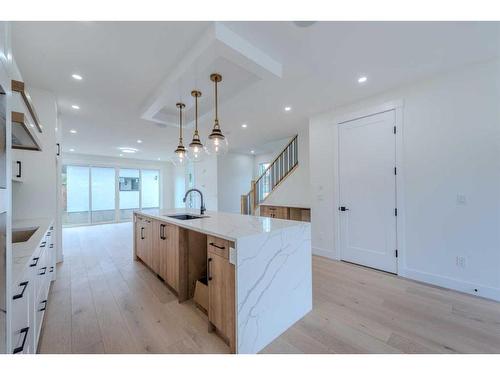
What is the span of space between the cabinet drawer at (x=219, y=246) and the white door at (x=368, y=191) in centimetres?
254

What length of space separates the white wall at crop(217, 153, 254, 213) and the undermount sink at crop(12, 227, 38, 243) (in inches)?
202

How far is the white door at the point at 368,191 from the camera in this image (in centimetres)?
302

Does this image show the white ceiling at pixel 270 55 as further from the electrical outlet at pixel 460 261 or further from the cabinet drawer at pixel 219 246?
the electrical outlet at pixel 460 261

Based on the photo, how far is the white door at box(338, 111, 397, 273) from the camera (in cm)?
302

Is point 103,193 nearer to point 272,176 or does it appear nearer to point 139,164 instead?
point 139,164

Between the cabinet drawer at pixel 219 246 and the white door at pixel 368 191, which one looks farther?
the white door at pixel 368 191

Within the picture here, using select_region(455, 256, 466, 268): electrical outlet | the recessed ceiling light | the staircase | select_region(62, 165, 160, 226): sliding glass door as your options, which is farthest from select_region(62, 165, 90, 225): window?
select_region(455, 256, 466, 268): electrical outlet

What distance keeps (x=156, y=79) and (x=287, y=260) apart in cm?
269

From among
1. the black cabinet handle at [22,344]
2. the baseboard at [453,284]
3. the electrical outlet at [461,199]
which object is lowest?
the baseboard at [453,284]

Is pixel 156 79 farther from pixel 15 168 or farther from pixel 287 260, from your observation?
pixel 287 260

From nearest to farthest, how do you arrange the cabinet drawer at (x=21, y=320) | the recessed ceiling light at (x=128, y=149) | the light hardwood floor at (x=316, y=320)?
the cabinet drawer at (x=21, y=320) → the light hardwood floor at (x=316, y=320) → the recessed ceiling light at (x=128, y=149)

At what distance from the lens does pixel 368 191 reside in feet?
10.6

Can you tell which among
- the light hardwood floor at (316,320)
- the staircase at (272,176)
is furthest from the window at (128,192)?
the light hardwood floor at (316,320)

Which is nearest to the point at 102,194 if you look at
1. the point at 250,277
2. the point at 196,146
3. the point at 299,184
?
the point at 196,146
